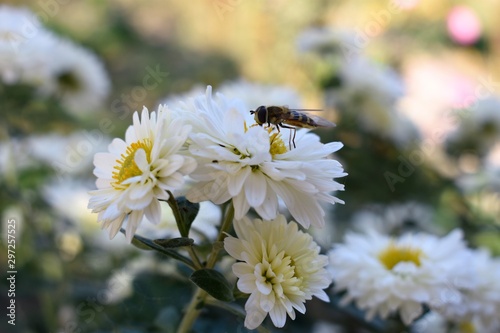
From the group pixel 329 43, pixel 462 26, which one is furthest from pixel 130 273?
pixel 462 26

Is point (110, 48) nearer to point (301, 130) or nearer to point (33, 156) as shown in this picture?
point (33, 156)

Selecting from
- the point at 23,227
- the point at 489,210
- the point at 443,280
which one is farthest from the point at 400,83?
the point at 23,227

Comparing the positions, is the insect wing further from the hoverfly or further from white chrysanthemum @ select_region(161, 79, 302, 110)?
white chrysanthemum @ select_region(161, 79, 302, 110)

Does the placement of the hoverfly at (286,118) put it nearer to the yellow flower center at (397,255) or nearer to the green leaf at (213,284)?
the green leaf at (213,284)

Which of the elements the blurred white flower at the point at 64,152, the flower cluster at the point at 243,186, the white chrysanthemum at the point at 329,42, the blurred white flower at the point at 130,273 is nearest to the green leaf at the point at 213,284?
the flower cluster at the point at 243,186

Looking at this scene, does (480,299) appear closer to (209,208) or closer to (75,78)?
(209,208)
